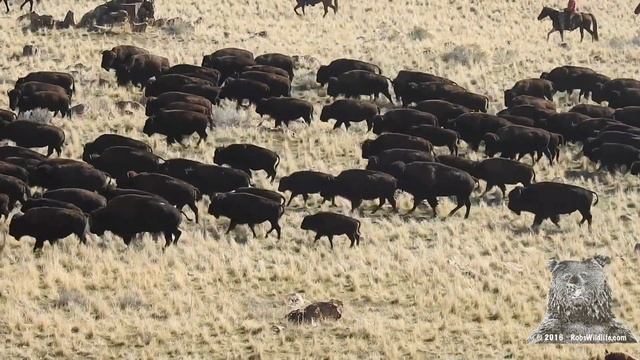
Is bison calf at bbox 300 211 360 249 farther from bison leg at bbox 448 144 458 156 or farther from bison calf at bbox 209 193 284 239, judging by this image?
bison leg at bbox 448 144 458 156

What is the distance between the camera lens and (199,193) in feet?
69.7

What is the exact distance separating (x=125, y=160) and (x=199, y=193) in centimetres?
221

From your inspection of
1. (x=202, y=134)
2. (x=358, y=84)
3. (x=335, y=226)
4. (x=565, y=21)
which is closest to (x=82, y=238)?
(x=335, y=226)

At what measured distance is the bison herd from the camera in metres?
19.7

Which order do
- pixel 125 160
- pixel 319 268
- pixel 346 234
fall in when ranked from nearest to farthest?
pixel 319 268
pixel 346 234
pixel 125 160

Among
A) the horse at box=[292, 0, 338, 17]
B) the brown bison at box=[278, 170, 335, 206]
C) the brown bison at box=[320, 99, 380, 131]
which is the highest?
the horse at box=[292, 0, 338, 17]

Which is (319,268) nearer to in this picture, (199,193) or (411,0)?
(199,193)

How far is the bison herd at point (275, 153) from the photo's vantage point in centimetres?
1972

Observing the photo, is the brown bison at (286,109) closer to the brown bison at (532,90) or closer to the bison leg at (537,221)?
the brown bison at (532,90)

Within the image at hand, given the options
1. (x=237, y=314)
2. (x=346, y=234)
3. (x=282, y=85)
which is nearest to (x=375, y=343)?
(x=237, y=314)

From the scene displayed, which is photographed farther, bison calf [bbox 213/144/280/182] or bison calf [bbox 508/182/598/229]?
bison calf [bbox 213/144/280/182]

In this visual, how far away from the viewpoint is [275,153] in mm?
23672

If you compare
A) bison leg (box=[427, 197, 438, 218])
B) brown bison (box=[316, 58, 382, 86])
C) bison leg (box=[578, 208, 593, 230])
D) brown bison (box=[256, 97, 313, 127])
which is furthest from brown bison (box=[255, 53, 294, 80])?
bison leg (box=[578, 208, 593, 230])

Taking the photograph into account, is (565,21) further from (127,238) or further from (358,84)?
(127,238)
